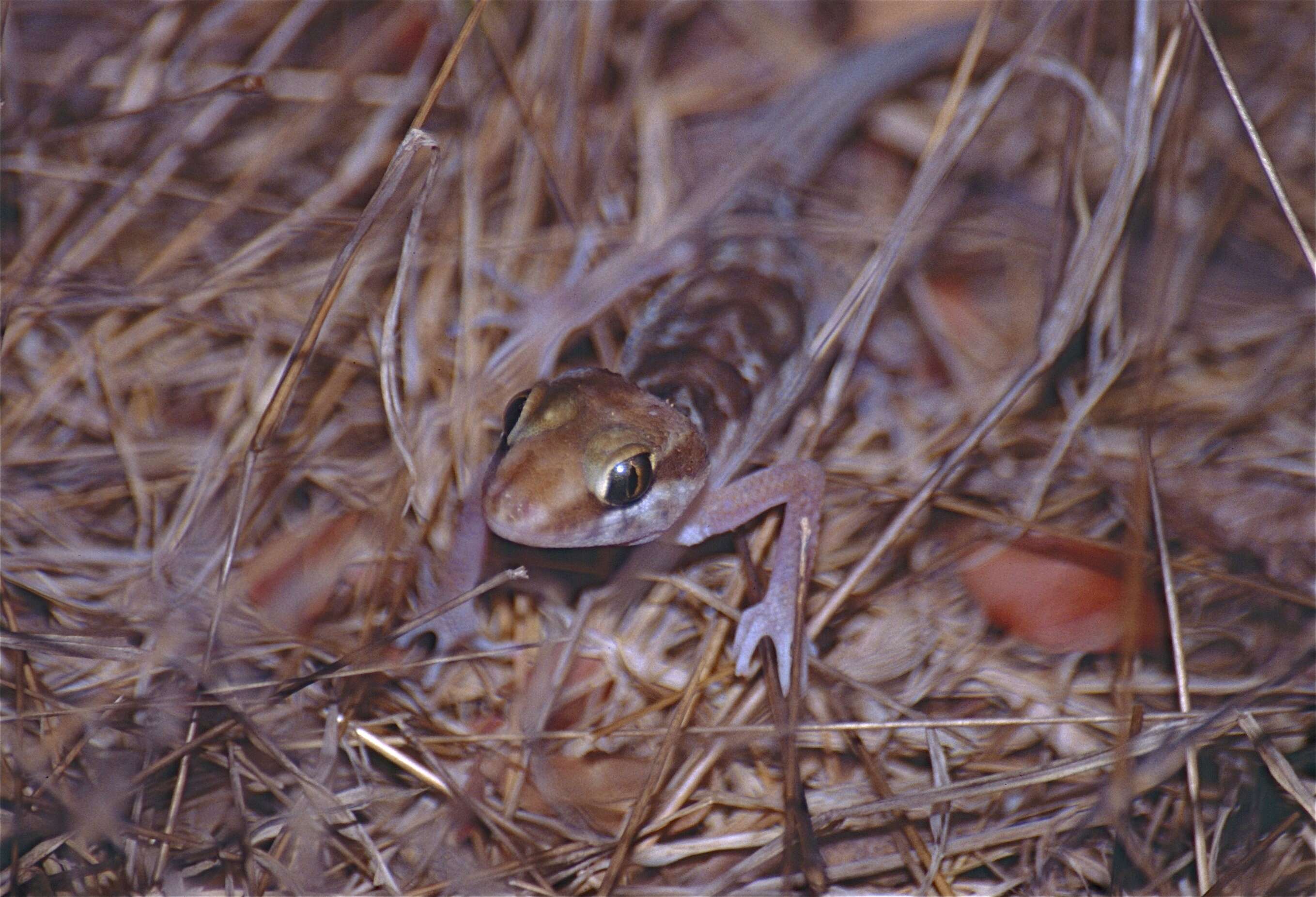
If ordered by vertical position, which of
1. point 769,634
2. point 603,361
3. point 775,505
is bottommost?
point 769,634

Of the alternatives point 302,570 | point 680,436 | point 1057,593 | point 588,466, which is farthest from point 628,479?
point 1057,593

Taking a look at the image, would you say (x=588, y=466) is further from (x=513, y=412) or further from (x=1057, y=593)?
Answer: (x=1057, y=593)

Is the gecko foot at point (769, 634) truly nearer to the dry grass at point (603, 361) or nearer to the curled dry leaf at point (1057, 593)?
the dry grass at point (603, 361)

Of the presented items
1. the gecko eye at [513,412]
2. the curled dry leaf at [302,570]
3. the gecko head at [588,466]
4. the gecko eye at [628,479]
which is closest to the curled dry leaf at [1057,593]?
the gecko head at [588,466]

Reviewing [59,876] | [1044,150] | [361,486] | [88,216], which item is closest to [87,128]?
[88,216]

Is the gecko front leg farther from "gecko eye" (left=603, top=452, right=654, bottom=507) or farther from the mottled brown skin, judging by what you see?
"gecko eye" (left=603, top=452, right=654, bottom=507)

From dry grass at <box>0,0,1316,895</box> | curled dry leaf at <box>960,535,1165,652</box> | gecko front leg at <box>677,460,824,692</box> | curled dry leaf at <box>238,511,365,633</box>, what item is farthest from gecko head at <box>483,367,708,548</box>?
curled dry leaf at <box>960,535,1165,652</box>

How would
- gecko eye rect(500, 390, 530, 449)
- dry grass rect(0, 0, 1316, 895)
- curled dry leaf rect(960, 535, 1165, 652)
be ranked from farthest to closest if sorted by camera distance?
curled dry leaf rect(960, 535, 1165, 652) < gecko eye rect(500, 390, 530, 449) < dry grass rect(0, 0, 1316, 895)
